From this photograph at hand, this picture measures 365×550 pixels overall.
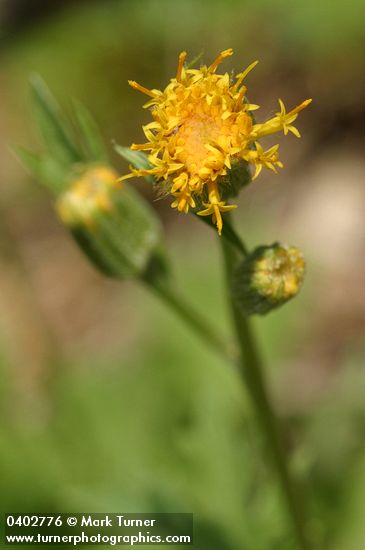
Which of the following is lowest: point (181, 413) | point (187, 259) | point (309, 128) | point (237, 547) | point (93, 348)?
point (237, 547)

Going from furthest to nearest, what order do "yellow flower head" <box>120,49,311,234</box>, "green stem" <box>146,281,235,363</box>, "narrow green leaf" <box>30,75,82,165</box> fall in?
"green stem" <box>146,281,235,363</box> < "narrow green leaf" <box>30,75,82,165</box> < "yellow flower head" <box>120,49,311,234</box>

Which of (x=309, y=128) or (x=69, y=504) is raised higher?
(x=309, y=128)

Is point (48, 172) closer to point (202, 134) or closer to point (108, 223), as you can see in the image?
point (108, 223)

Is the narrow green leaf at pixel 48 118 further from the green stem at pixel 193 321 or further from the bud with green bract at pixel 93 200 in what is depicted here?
the green stem at pixel 193 321

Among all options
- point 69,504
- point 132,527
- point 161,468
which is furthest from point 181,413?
point 132,527

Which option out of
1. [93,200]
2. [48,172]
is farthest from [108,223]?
[48,172]

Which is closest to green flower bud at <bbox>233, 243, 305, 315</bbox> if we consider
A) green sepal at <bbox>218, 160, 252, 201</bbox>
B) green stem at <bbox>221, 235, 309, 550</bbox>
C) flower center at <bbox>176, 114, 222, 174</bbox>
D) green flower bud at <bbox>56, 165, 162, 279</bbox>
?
green stem at <bbox>221, 235, 309, 550</bbox>

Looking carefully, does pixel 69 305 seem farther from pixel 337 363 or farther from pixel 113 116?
pixel 337 363

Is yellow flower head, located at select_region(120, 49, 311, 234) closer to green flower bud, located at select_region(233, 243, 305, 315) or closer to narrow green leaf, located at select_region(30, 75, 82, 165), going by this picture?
green flower bud, located at select_region(233, 243, 305, 315)
